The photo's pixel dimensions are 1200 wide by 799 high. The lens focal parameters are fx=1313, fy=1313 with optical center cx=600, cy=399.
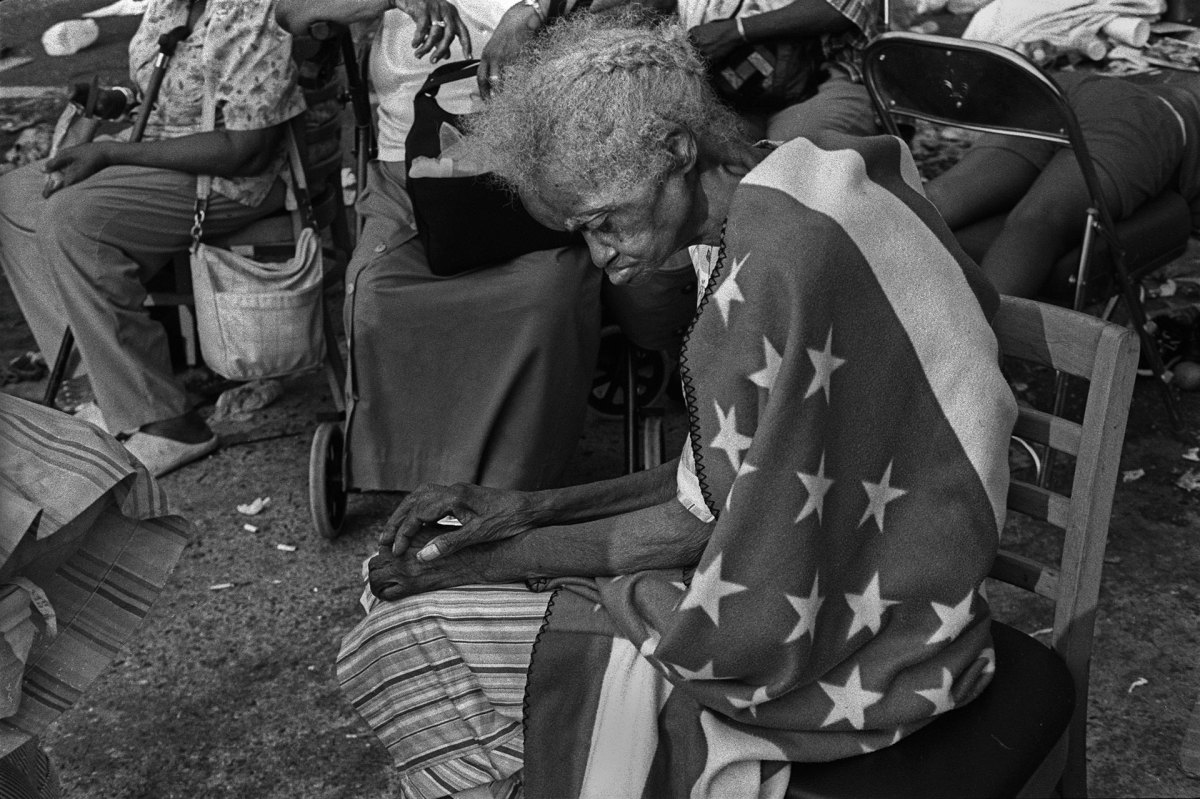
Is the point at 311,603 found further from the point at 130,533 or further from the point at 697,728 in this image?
the point at 697,728

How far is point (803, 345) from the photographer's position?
1.76m

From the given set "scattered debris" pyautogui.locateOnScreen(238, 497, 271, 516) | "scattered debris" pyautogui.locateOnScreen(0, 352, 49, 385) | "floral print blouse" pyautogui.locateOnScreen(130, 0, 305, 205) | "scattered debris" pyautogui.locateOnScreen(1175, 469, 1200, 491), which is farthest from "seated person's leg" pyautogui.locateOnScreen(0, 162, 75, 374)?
"scattered debris" pyautogui.locateOnScreen(1175, 469, 1200, 491)

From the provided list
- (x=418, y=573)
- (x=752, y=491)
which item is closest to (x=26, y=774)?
(x=418, y=573)

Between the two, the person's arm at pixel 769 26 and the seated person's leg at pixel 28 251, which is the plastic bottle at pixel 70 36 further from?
the person's arm at pixel 769 26

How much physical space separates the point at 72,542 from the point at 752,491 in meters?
0.95

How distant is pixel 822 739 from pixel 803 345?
0.55 metres

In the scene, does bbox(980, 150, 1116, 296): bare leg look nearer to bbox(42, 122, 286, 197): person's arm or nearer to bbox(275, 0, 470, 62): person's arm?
bbox(275, 0, 470, 62): person's arm

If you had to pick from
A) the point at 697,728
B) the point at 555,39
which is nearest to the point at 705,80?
the point at 555,39

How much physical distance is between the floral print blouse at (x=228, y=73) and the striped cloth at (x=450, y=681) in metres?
2.08

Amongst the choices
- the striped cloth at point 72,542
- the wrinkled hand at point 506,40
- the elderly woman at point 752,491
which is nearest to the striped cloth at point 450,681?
the elderly woman at point 752,491

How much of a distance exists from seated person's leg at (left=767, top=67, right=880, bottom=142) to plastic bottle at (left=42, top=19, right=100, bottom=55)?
573cm

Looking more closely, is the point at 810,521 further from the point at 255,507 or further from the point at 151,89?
the point at 151,89

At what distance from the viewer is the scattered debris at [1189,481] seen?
3605 mm

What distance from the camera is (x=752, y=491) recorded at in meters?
1.77
